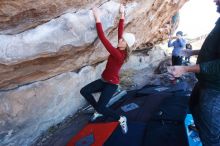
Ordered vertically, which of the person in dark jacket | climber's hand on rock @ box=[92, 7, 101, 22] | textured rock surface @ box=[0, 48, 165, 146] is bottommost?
textured rock surface @ box=[0, 48, 165, 146]

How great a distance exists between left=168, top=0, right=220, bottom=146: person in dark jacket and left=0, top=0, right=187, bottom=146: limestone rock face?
1794 mm

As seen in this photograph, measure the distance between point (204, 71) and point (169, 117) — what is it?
1.63 m

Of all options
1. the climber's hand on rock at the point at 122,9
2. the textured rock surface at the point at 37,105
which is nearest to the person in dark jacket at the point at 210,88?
the climber's hand on rock at the point at 122,9

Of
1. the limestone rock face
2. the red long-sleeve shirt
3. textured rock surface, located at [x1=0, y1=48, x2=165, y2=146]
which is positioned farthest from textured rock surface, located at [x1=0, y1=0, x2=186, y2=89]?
the red long-sleeve shirt

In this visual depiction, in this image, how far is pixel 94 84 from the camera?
430 centimetres

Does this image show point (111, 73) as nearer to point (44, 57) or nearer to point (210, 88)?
point (44, 57)

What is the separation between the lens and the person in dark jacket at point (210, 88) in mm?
2585

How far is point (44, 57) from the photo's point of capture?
13.5 ft

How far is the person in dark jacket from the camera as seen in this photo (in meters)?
2.58

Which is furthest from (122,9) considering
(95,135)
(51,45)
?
(95,135)


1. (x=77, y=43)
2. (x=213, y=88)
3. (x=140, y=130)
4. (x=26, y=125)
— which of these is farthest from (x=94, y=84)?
(x=213, y=88)

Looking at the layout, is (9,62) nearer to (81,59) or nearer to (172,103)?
(81,59)

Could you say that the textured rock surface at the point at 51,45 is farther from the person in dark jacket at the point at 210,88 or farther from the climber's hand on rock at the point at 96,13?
the person in dark jacket at the point at 210,88

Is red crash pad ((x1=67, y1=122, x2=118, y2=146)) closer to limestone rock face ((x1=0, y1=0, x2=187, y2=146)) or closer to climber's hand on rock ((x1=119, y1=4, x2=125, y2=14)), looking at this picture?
limestone rock face ((x1=0, y1=0, x2=187, y2=146))
